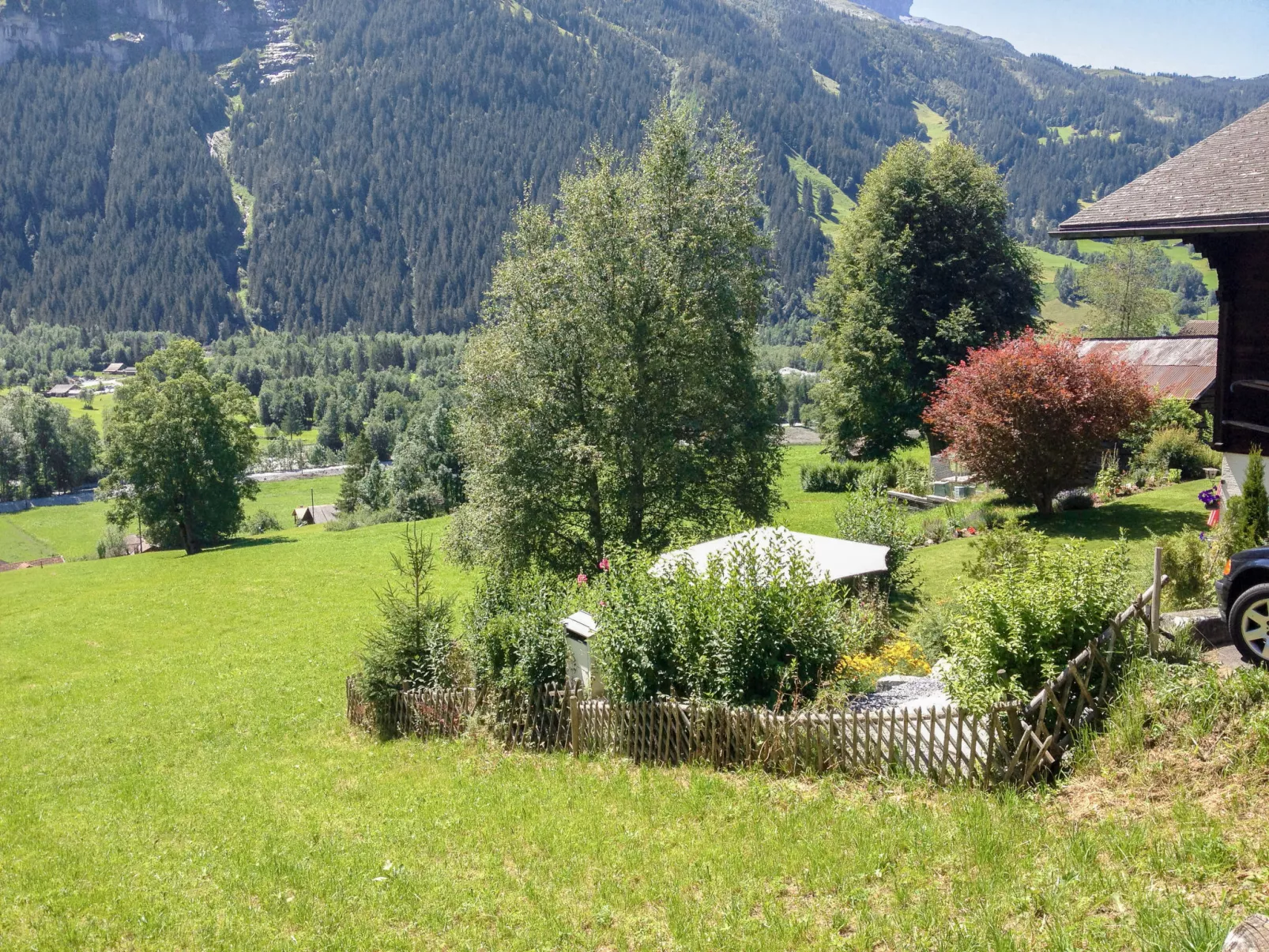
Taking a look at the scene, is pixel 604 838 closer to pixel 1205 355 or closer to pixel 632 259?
pixel 632 259

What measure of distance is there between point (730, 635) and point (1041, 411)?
1673 centimetres

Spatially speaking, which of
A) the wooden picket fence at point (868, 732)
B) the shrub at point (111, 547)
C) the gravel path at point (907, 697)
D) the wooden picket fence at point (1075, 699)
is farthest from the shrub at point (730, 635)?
the shrub at point (111, 547)

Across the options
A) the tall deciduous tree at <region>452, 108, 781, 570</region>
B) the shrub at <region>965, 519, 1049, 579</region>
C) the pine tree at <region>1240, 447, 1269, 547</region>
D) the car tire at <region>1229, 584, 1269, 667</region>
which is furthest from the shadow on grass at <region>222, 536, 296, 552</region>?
the car tire at <region>1229, 584, 1269, 667</region>

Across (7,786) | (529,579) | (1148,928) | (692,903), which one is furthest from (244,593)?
(1148,928)

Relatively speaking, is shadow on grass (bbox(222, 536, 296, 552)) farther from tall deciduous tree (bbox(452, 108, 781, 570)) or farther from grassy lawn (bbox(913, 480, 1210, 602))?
grassy lawn (bbox(913, 480, 1210, 602))

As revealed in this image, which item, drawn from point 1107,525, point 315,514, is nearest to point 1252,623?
point 1107,525

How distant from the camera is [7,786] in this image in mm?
17484

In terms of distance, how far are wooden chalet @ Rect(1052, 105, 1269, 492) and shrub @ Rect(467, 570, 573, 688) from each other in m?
9.80

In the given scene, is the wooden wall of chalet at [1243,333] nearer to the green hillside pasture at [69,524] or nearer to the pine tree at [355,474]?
the pine tree at [355,474]

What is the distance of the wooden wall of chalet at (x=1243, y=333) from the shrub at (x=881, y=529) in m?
7.83

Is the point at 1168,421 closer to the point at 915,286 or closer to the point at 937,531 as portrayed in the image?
the point at 937,531

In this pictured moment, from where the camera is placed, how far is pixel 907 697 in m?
12.4

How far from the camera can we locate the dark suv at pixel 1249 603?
9.25m

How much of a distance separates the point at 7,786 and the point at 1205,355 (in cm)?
4219
